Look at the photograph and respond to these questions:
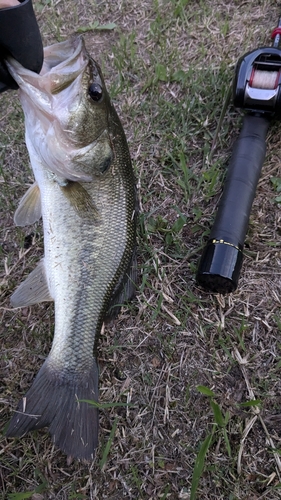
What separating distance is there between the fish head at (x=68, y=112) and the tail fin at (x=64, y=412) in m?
1.03

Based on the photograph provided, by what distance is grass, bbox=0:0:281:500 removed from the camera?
6.38 ft

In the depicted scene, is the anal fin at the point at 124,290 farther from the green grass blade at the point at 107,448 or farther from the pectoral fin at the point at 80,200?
the green grass blade at the point at 107,448

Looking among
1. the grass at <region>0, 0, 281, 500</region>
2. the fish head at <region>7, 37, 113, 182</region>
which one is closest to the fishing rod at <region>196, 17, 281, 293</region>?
the grass at <region>0, 0, 281, 500</region>

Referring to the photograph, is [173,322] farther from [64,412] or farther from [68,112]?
[68,112]

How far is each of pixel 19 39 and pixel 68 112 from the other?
0.38m

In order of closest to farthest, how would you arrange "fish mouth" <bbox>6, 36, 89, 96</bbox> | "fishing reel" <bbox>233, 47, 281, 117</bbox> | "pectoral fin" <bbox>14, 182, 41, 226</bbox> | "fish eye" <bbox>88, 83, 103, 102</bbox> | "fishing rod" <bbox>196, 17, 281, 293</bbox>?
"fish mouth" <bbox>6, 36, 89, 96</bbox>
"fish eye" <bbox>88, 83, 103, 102</bbox>
"fishing rod" <bbox>196, 17, 281, 293</bbox>
"pectoral fin" <bbox>14, 182, 41, 226</bbox>
"fishing reel" <bbox>233, 47, 281, 117</bbox>

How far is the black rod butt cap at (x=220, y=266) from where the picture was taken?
6.81 feet

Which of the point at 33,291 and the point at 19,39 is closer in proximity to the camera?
the point at 19,39

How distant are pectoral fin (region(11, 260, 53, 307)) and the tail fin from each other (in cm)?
39

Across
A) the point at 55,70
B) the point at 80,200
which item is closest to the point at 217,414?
the point at 80,200

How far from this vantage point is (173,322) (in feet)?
7.41

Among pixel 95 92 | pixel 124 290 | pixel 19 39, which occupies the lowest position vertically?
pixel 124 290

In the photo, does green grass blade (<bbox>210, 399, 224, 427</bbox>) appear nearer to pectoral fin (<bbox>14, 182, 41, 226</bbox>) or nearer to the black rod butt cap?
the black rod butt cap

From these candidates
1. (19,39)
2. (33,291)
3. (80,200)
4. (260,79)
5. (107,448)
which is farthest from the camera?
(260,79)
